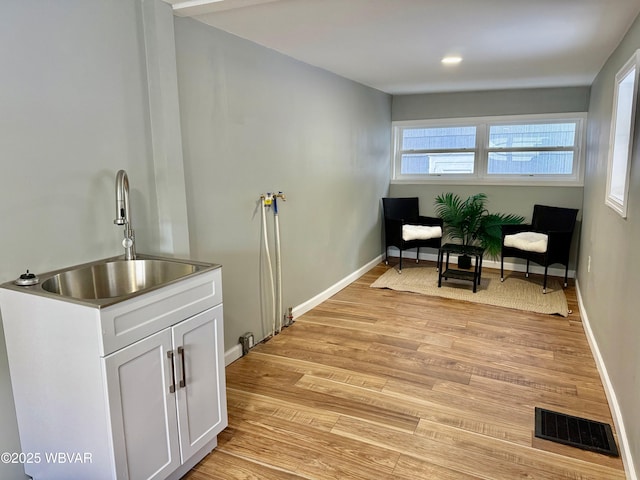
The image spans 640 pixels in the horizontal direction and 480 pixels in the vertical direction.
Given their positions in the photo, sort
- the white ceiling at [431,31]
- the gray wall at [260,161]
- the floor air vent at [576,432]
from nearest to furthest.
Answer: the floor air vent at [576,432]
the white ceiling at [431,31]
the gray wall at [260,161]

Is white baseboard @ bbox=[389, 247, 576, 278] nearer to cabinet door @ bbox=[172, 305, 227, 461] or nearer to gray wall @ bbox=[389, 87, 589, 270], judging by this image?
gray wall @ bbox=[389, 87, 589, 270]

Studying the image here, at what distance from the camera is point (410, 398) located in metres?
2.58

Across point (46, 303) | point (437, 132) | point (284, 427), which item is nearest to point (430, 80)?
point (437, 132)

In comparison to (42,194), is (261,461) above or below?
below

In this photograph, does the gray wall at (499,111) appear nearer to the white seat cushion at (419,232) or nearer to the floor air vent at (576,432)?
the white seat cushion at (419,232)

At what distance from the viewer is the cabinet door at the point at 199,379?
184cm

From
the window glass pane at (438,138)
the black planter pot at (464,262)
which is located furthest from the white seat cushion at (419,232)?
the window glass pane at (438,138)

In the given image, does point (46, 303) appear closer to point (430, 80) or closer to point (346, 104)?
point (346, 104)

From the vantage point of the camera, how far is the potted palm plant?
17.2 ft

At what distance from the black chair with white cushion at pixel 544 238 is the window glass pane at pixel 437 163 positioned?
3.29ft

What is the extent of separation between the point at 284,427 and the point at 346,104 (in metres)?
3.19

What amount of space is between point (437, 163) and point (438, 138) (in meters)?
0.32

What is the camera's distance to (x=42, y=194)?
181 centimetres

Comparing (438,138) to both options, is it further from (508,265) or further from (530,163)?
(508,265)
